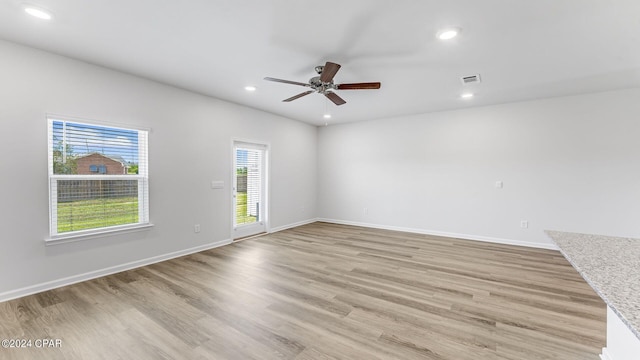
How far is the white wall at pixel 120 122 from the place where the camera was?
2.73 meters

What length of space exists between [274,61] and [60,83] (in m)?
2.48

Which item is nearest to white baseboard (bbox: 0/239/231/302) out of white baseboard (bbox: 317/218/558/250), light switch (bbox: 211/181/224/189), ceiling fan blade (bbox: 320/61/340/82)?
light switch (bbox: 211/181/224/189)

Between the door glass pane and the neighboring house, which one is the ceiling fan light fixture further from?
the neighboring house

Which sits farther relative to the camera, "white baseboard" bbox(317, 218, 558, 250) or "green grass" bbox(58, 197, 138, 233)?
"white baseboard" bbox(317, 218, 558, 250)

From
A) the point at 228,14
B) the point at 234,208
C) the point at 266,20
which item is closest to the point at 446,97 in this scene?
the point at 266,20

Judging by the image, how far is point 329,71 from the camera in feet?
9.12

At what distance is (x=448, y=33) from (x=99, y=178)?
172 inches

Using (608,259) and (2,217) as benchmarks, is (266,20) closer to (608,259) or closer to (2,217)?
(608,259)

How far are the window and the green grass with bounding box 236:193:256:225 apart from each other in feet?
5.56

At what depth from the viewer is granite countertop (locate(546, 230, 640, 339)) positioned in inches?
31.7

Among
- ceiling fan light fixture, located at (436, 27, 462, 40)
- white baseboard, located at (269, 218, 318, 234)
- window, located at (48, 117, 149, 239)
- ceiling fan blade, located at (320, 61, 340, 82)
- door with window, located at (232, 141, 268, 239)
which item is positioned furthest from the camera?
white baseboard, located at (269, 218, 318, 234)

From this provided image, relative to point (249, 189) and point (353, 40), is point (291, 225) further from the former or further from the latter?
point (353, 40)

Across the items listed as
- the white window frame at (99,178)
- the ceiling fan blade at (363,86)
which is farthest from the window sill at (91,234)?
the ceiling fan blade at (363,86)

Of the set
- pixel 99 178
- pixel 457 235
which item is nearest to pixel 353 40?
pixel 99 178
